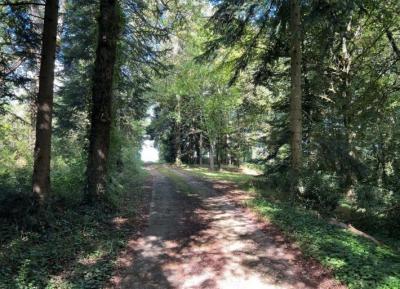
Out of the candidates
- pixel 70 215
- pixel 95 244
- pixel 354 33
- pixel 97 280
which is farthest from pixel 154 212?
pixel 354 33

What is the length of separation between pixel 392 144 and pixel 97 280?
1045 cm

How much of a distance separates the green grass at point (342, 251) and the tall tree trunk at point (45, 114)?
18.7 ft

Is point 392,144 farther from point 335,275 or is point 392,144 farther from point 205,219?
point 335,275

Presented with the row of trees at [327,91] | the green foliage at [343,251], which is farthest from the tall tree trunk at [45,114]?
the row of trees at [327,91]

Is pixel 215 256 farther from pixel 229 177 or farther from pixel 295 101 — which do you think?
pixel 229 177

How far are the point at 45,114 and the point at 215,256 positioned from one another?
5.14 metres

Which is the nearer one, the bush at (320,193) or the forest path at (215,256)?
the forest path at (215,256)

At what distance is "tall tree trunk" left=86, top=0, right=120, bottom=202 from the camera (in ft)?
35.1

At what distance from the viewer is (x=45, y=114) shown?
28.6 feet

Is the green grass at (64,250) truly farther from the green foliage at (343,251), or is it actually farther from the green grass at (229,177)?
the green grass at (229,177)

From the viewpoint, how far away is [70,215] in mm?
9188

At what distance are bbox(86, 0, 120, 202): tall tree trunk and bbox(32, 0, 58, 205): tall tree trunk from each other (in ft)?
6.37

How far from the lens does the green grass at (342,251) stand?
5.64 m

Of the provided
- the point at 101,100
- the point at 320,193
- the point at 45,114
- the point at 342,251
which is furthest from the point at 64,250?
the point at 320,193
